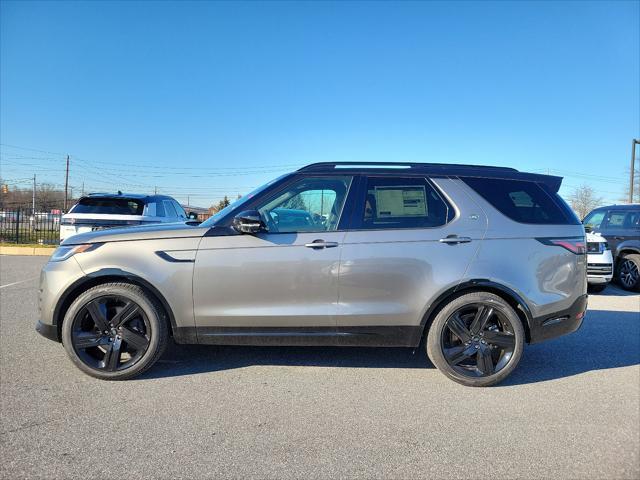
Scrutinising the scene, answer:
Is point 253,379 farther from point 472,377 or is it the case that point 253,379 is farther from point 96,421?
point 472,377

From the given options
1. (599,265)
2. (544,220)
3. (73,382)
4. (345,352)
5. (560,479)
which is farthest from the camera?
(599,265)

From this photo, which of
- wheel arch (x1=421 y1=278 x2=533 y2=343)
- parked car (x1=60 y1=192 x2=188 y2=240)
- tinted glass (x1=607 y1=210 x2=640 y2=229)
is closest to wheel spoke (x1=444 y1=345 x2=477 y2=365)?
wheel arch (x1=421 y1=278 x2=533 y2=343)

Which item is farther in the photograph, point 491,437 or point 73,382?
point 73,382

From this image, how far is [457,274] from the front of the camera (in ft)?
11.4

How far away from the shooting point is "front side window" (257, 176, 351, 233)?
140 inches

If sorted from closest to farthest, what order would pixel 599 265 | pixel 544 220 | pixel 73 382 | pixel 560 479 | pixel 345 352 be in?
pixel 560 479, pixel 73 382, pixel 544 220, pixel 345 352, pixel 599 265

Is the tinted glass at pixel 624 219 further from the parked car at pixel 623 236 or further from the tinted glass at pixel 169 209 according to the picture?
the tinted glass at pixel 169 209

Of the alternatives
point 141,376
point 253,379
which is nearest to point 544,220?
point 253,379

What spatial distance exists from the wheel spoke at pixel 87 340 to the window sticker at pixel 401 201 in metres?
2.57

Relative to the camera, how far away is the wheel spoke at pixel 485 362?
3.53 metres

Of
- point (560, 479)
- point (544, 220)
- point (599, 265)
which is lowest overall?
point (560, 479)

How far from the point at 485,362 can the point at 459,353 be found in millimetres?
226

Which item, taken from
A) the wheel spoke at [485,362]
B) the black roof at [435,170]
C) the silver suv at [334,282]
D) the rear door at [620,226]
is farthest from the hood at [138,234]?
the rear door at [620,226]

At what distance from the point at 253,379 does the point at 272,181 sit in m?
1.73
